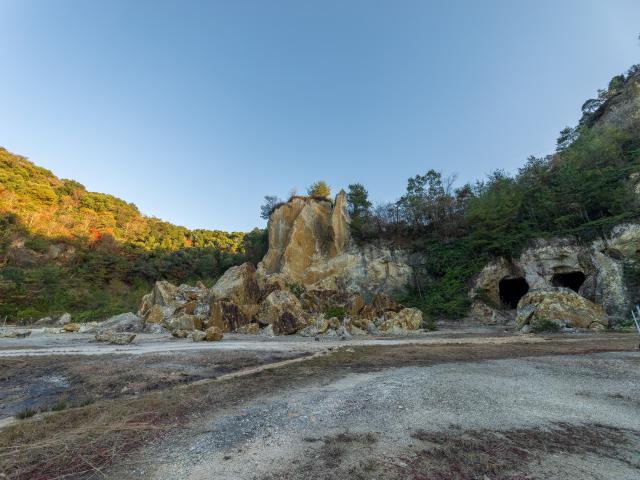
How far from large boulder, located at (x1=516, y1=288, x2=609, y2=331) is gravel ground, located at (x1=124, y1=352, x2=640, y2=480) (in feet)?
32.7

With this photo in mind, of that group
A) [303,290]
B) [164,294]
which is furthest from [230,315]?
[303,290]

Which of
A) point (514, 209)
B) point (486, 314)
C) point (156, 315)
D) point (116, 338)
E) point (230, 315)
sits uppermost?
point (514, 209)

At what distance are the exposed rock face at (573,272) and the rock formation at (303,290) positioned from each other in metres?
7.41

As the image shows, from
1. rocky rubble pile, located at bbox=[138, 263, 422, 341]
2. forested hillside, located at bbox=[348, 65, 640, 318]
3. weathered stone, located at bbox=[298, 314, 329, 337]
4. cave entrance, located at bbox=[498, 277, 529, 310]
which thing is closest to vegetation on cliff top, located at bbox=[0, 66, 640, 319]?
forested hillside, located at bbox=[348, 65, 640, 318]

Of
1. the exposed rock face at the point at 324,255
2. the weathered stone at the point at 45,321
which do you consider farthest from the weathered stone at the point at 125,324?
the exposed rock face at the point at 324,255

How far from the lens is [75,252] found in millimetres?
39781

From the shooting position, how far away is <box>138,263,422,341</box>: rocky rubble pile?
19.8m

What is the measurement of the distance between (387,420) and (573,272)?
25211 mm

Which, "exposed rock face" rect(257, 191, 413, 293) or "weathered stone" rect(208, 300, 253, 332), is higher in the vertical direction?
"exposed rock face" rect(257, 191, 413, 293)

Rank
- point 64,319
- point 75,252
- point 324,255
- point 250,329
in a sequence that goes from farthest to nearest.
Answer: point 75,252, point 324,255, point 64,319, point 250,329

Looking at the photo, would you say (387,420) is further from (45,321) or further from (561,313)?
(45,321)

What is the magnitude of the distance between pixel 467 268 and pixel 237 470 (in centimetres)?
2720

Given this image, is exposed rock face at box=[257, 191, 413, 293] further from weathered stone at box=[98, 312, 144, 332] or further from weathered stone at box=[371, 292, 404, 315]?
weathered stone at box=[98, 312, 144, 332]

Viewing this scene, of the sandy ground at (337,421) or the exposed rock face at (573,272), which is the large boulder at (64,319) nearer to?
the sandy ground at (337,421)
